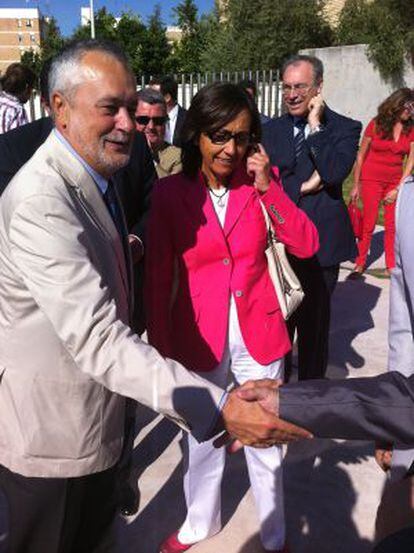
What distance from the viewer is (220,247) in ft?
7.91

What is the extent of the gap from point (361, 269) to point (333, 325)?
1585 mm

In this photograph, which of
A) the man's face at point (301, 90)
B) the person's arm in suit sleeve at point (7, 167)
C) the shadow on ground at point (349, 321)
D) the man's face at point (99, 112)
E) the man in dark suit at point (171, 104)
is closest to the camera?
the man's face at point (99, 112)

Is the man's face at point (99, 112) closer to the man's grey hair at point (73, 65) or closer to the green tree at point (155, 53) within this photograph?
the man's grey hair at point (73, 65)

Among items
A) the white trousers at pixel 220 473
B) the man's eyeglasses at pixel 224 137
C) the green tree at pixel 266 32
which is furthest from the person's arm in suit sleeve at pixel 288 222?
the green tree at pixel 266 32

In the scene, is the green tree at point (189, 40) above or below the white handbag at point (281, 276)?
above

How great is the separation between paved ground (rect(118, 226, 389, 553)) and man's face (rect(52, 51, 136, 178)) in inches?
71.9

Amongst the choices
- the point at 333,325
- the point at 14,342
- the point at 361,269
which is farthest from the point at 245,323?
the point at 361,269

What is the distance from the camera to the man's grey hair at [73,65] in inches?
70.9

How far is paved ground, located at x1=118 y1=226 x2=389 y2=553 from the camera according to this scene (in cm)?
280

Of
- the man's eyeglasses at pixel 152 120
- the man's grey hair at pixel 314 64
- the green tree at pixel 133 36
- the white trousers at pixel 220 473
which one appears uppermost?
the green tree at pixel 133 36

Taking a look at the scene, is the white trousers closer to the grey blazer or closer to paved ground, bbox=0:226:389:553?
paved ground, bbox=0:226:389:553

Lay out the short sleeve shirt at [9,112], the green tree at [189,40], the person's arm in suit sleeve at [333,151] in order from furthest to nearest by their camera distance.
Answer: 1. the green tree at [189,40]
2. the short sleeve shirt at [9,112]
3. the person's arm in suit sleeve at [333,151]

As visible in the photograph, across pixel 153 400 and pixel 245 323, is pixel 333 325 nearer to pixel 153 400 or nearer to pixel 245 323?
pixel 245 323

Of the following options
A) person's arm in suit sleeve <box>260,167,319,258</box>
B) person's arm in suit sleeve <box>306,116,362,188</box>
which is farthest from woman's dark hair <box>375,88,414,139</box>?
person's arm in suit sleeve <box>260,167,319,258</box>
